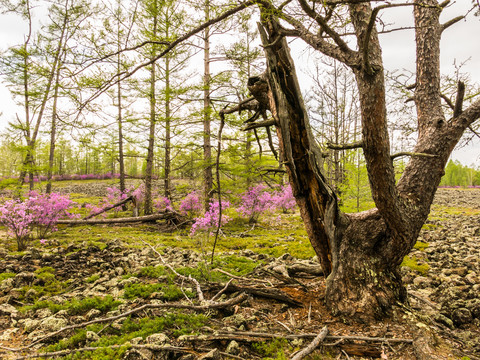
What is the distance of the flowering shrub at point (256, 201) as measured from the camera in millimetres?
10391

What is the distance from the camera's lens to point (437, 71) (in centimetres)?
263

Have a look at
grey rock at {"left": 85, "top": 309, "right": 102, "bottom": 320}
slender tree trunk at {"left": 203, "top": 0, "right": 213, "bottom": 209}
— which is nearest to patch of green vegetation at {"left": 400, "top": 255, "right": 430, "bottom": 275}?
grey rock at {"left": 85, "top": 309, "right": 102, "bottom": 320}

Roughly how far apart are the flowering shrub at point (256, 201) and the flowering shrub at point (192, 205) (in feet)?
5.93

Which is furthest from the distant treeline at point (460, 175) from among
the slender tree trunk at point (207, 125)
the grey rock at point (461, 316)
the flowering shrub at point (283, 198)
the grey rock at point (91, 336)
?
the grey rock at point (91, 336)

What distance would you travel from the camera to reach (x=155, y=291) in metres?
3.43

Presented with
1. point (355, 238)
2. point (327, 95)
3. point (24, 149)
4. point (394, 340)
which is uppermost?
point (327, 95)

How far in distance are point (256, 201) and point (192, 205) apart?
Answer: 2623 mm

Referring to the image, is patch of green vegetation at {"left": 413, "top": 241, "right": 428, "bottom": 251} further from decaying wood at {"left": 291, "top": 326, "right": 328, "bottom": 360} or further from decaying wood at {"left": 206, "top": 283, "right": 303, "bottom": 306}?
decaying wood at {"left": 291, "top": 326, "right": 328, "bottom": 360}

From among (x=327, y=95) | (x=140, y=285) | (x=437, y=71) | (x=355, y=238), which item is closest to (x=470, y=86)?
(x=437, y=71)

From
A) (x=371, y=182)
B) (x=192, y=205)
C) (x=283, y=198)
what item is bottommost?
(x=192, y=205)

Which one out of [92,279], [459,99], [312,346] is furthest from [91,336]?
[459,99]

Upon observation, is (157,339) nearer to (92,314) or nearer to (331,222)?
(92,314)

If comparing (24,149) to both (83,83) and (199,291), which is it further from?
(199,291)

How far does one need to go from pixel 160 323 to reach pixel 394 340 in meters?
2.20
